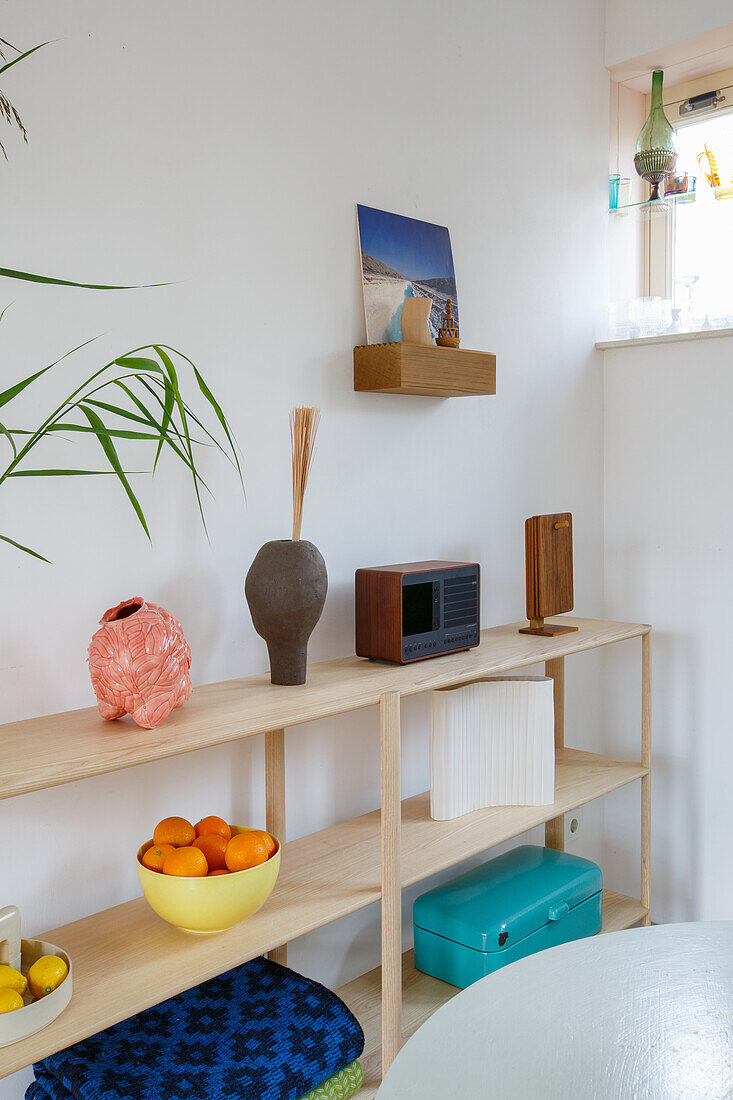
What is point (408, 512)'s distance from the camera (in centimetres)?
206

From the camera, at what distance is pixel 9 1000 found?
1125 mm

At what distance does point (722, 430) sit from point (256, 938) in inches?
69.4

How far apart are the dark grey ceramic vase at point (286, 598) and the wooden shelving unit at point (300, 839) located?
0.21 ft

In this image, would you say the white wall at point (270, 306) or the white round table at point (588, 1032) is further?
the white wall at point (270, 306)

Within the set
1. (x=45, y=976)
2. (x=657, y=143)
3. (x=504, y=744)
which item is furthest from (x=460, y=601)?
(x=657, y=143)

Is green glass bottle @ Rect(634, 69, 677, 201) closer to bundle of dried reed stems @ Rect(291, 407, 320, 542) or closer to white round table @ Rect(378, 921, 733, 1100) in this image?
bundle of dried reed stems @ Rect(291, 407, 320, 542)

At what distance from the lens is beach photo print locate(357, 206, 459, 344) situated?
1.92m

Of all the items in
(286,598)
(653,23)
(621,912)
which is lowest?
(621,912)

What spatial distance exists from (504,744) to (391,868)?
0.52 meters

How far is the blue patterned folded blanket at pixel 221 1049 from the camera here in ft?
4.38

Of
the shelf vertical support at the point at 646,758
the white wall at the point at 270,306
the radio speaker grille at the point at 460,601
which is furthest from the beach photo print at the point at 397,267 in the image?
the shelf vertical support at the point at 646,758

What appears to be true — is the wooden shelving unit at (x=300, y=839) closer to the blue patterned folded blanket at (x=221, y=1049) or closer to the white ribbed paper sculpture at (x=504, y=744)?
the white ribbed paper sculpture at (x=504, y=744)

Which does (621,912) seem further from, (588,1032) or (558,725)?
(588,1032)

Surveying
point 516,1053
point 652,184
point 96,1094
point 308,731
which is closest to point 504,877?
point 308,731
